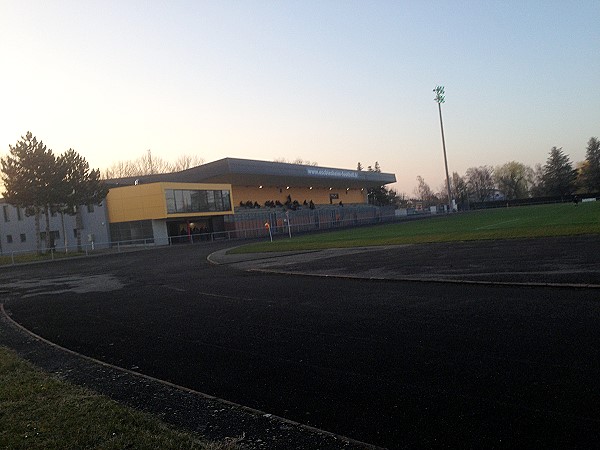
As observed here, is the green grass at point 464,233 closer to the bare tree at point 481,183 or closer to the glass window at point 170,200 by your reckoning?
the glass window at point 170,200

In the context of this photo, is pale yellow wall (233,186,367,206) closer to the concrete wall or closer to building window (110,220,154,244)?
building window (110,220,154,244)

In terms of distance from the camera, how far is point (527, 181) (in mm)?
144875

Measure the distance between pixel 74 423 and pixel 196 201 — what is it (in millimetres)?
54180

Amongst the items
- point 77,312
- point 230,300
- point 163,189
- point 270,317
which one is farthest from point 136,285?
point 163,189

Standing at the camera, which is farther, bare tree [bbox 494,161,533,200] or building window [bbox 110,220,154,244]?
bare tree [bbox 494,161,533,200]

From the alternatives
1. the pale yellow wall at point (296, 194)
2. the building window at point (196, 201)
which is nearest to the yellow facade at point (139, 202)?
the building window at point (196, 201)

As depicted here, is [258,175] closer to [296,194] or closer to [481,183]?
[296,194]

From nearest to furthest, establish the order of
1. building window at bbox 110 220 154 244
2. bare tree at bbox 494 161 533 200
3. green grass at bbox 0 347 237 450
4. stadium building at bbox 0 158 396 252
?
green grass at bbox 0 347 237 450 < building window at bbox 110 220 154 244 < stadium building at bbox 0 158 396 252 < bare tree at bbox 494 161 533 200

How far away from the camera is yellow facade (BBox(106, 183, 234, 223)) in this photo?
52.9 meters

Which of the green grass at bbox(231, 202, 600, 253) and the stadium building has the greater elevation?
the stadium building

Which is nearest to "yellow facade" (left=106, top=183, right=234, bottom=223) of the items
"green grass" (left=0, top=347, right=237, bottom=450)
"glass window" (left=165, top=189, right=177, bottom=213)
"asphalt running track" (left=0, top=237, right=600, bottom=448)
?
"glass window" (left=165, top=189, right=177, bottom=213)

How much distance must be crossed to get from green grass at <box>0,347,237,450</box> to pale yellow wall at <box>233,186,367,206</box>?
67.7 m

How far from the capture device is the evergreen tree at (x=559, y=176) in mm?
107250

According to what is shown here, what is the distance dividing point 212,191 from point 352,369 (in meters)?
55.7
